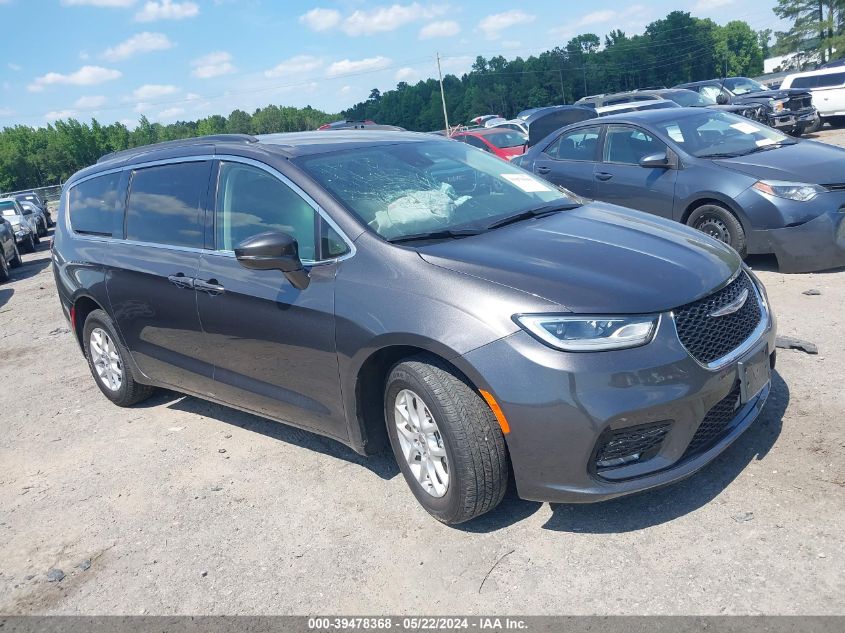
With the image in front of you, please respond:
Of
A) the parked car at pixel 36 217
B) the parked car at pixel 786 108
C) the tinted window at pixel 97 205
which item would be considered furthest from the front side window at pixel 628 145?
the parked car at pixel 36 217

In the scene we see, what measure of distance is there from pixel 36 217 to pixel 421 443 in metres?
26.0

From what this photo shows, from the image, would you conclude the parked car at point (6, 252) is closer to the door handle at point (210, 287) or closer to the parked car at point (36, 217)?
the parked car at point (36, 217)

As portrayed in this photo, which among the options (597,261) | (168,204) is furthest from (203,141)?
(597,261)

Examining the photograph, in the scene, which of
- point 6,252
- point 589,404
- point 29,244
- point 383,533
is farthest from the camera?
point 29,244

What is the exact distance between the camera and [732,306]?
3.45m

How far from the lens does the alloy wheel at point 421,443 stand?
3443mm

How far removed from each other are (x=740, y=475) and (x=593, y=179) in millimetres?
5498

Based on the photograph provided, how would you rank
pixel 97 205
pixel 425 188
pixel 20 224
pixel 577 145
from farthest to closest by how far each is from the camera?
pixel 20 224, pixel 577 145, pixel 97 205, pixel 425 188

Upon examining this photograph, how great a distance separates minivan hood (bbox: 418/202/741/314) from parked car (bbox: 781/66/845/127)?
20889mm

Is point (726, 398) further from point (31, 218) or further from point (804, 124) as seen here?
point (31, 218)

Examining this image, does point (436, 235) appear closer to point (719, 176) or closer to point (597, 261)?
point (597, 261)

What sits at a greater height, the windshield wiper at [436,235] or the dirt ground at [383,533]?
the windshield wiper at [436,235]

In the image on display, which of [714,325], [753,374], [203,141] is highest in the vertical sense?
[203,141]

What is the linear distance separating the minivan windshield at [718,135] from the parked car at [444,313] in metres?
3.75
